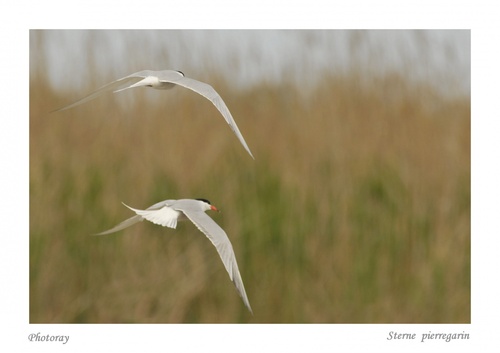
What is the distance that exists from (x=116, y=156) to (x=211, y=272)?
0.74 meters

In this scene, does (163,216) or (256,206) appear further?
(256,206)

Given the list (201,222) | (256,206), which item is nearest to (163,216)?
(201,222)

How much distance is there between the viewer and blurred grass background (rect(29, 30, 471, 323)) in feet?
10.2

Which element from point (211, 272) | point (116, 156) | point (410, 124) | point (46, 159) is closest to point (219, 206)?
point (211, 272)

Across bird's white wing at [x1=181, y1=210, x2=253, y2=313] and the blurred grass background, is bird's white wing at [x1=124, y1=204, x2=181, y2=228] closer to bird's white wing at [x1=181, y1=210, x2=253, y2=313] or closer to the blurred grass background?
bird's white wing at [x1=181, y1=210, x2=253, y2=313]

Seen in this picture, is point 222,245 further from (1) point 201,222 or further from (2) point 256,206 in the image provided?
(2) point 256,206

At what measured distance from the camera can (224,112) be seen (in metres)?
2.24

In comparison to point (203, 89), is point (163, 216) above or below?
below

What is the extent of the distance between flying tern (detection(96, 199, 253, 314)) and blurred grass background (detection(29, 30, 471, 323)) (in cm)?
75

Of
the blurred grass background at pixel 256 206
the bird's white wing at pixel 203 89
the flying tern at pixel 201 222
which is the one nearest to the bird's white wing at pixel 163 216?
the flying tern at pixel 201 222

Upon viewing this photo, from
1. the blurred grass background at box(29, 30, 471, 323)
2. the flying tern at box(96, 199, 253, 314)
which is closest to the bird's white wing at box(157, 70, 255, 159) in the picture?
the flying tern at box(96, 199, 253, 314)

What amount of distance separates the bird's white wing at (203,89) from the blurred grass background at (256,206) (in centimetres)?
85

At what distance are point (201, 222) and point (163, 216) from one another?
0.12 meters

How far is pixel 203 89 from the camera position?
2.31 m
